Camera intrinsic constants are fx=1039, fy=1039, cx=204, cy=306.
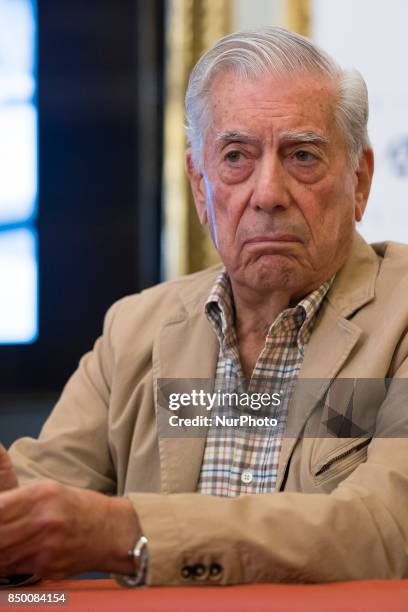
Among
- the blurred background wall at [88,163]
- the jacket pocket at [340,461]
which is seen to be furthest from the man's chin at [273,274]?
the blurred background wall at [88,163]

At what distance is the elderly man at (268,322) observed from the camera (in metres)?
1.75

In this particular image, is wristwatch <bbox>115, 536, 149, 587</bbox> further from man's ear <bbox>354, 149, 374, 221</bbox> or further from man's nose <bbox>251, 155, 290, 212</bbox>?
man's ear <bbox>354, 149, 374, 221</bbox>

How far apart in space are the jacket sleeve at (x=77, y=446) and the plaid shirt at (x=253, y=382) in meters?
0.27

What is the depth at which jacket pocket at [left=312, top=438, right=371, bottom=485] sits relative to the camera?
1.74 metres

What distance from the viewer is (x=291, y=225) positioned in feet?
6.24

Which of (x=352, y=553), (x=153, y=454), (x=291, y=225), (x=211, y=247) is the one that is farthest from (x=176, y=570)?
(x=211, y=247)

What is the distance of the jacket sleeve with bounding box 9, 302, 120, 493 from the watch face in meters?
0.54

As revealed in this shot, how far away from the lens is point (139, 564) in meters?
1.33

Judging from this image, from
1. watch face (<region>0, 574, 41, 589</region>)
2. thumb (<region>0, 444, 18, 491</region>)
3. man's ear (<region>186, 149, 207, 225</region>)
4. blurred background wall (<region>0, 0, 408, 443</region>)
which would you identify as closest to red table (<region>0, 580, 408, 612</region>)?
watch face (<region>0, 574, 41, 589</region>)

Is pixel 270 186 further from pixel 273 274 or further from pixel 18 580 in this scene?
pixel 18 580

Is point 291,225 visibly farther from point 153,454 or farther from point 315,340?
point 153,454

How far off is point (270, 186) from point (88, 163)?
1.60 m

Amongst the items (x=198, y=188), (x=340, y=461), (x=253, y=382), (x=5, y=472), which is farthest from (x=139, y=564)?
(x=198, y=188)

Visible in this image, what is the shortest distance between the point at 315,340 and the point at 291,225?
0.22 meters
